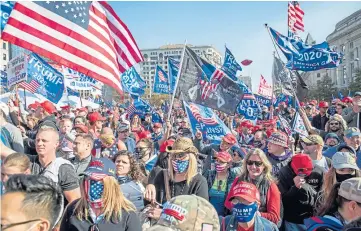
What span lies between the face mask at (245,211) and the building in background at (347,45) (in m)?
75.1

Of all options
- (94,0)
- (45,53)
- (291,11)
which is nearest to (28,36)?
(45,53)

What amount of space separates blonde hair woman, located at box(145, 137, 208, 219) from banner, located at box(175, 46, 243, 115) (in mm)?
3556

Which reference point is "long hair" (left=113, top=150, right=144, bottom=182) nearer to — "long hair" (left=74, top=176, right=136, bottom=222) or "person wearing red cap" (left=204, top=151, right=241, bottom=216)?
"person wearing red cap" (left=204, top=151, right=241, bottom=216)

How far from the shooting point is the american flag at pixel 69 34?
4164 mm

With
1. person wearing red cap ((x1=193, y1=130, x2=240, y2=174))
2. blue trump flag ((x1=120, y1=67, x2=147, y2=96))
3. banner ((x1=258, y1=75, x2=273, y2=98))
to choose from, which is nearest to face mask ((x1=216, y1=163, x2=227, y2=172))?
person wearing red cap ((x1=193, y1=130, x2=240, y2=174))

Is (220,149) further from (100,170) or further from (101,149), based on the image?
(100,170)

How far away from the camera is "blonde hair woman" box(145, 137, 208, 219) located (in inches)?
172

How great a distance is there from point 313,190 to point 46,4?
3.46m

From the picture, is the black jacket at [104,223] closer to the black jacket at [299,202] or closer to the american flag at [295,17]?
the black jacket at [299,202]

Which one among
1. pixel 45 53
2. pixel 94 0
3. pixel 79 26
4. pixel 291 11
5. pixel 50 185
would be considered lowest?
pixel 50 185

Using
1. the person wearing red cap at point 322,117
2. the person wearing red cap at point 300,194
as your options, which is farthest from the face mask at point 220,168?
the person wearing red cap at point 322,117

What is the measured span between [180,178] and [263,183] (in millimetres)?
894

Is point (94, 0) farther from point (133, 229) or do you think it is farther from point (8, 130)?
point (133, 229)

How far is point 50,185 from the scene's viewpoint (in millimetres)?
2246
